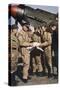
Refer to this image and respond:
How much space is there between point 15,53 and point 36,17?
311 mm

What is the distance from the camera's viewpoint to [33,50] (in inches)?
67.2

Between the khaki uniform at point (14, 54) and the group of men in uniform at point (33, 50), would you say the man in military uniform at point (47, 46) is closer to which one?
the group of men in uniform at point (33, 50)

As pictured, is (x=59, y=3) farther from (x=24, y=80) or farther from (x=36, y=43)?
(x=24, y=80)

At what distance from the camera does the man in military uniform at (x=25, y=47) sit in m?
1.68

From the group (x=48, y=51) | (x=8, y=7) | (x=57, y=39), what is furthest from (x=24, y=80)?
(x=8, y=7)

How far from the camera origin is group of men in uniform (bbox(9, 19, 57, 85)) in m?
1.67

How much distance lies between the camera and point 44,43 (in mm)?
1734

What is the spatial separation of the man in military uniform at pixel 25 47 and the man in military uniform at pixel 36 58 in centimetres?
4

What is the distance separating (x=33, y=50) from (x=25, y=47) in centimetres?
6

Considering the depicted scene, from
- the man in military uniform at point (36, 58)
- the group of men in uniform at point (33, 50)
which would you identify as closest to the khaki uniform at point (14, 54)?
the group of men in uniform at point (33, 50)

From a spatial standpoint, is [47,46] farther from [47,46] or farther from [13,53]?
[13,53]

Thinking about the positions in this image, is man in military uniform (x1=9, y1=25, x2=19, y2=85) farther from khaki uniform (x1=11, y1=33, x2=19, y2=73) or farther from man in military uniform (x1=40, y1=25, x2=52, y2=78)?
man in military uniform (x1=40, y1=25, x2=52, y2=78)

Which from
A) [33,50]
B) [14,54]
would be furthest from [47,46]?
[14,54]

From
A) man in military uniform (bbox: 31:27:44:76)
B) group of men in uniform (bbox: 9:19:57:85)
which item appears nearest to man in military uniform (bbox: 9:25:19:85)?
group of men in uniform (bbox: 9:19:57:85)
